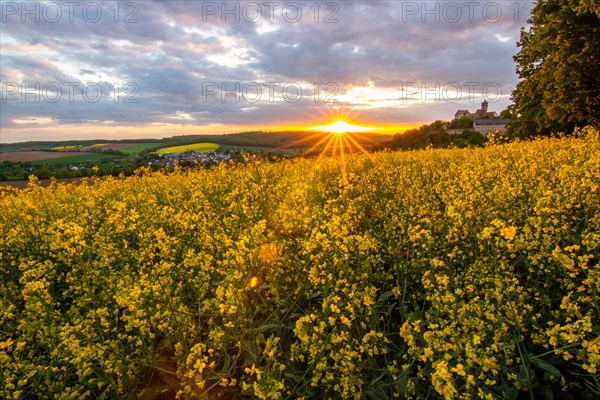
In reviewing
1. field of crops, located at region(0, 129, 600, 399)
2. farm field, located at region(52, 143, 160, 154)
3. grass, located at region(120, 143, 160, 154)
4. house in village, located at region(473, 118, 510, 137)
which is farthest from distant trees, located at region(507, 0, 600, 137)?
house in village, located at region(473, 118, 510, 137)

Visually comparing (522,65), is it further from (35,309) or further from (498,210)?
(35,309)

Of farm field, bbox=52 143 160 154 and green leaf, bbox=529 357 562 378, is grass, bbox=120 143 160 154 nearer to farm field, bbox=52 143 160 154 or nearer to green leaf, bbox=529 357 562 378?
farm field, bbox=52 143 160 154

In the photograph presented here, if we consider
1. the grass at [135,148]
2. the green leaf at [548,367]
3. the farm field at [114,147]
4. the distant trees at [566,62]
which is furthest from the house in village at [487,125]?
the green leaf at [548,367]

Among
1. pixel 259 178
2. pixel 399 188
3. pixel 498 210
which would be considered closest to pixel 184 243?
pixel 259 178

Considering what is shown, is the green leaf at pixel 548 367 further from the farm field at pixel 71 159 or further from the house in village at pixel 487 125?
the house in village at pixel 487 125

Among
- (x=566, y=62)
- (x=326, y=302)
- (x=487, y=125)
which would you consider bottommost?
(x=326, y=302)

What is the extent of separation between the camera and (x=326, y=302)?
262cm

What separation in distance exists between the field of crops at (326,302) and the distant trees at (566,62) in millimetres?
16855

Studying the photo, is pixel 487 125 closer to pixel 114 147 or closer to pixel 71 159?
pixel 114 147

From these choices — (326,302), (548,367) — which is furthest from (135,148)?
(548,367)

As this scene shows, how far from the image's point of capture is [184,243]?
190 inches

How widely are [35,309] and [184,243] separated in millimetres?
1968

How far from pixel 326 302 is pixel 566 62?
2366 centimetres

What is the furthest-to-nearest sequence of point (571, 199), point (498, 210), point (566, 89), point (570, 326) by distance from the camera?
point (566, 89), point (498, 210), point (571, 199), point (570, 326)
